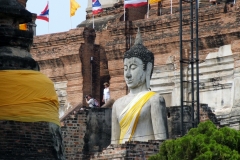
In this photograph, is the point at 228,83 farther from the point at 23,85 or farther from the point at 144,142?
the point at 23,85

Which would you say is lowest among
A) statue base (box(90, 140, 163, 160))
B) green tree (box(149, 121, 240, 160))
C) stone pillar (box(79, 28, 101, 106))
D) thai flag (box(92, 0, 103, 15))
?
statue base (box(90, 140, 163, 160))

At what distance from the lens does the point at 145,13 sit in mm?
37875

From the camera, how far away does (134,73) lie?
24609 millimetres

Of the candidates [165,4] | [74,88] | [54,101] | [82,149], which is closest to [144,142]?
[82,149]

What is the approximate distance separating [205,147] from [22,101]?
19.8 ft

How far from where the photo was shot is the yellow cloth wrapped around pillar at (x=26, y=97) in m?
14.1

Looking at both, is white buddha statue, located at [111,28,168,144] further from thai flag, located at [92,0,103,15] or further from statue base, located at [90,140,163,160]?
thai flag, located at [92,0,103,15]

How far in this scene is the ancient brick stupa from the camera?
46.2 ft

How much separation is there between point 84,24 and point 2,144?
24.3 metres

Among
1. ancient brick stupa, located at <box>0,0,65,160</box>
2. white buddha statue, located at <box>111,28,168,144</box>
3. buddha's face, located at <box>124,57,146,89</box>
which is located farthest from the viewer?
buddha's face, located at <box>124,57,146,89</box>

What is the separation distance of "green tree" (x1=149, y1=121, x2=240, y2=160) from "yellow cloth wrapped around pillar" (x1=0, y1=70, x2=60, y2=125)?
5.50m

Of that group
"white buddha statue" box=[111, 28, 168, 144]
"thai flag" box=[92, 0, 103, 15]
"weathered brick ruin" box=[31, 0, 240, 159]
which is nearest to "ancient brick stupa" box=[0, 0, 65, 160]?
"white buddha statue" box=[111, 28, 168, 144]

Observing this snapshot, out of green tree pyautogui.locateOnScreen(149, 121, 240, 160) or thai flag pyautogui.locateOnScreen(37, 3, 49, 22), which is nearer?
green tree pyautogui.locateOnScreen(149, 121, 240, 160)

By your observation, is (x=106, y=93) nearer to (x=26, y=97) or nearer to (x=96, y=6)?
(x=96, y=6)
